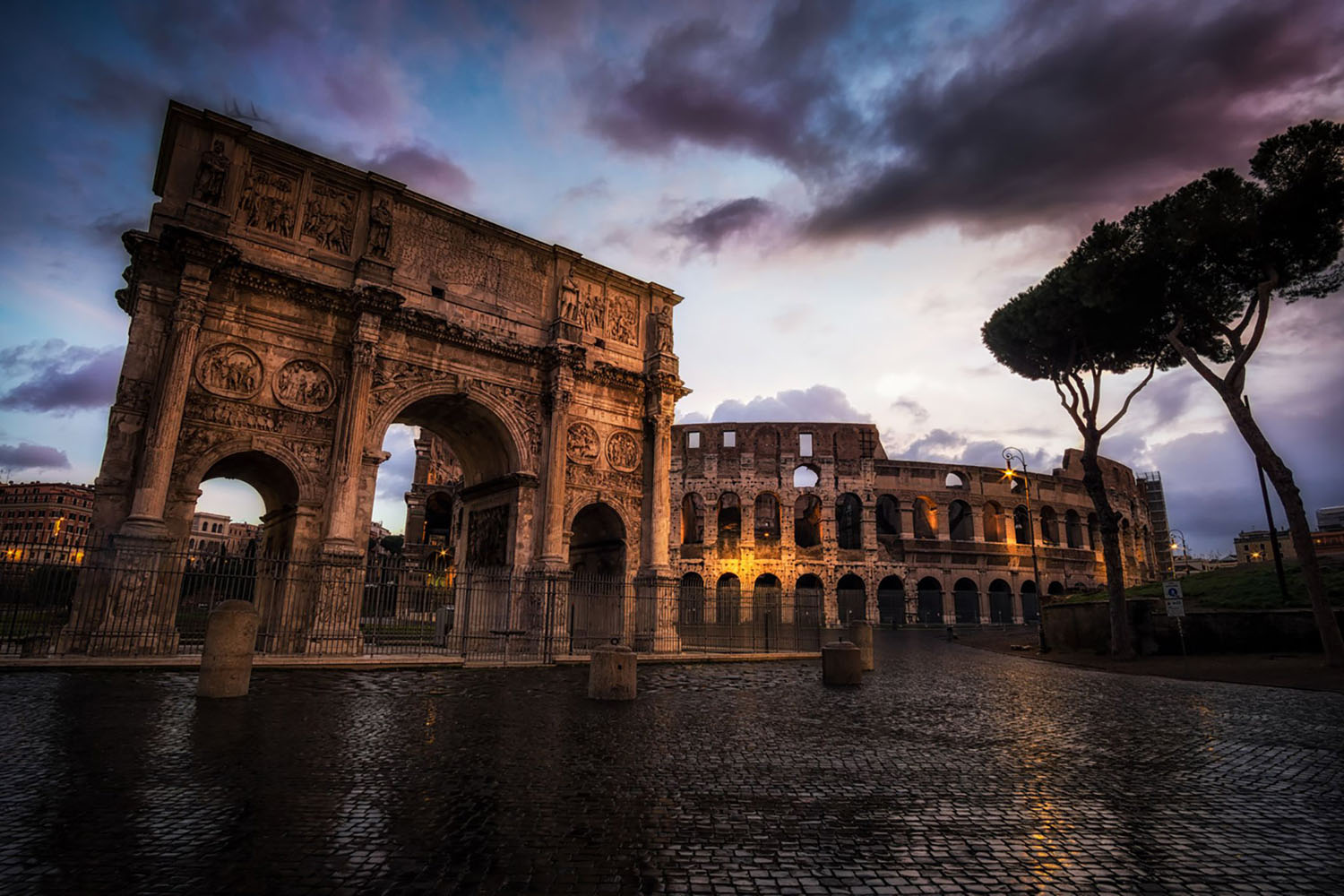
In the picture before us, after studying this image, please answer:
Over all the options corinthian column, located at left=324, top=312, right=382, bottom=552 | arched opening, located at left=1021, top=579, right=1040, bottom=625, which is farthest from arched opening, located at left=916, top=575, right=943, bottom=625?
corinthian column, located at left=324, top=312, right=382, bottom=552

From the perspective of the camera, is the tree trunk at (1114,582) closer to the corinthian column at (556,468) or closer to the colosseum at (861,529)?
the corinthian column at (556,468)

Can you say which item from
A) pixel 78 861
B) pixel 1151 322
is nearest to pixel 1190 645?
pixel 1151 322

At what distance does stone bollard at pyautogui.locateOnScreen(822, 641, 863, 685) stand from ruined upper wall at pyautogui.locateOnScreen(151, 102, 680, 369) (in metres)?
11.7

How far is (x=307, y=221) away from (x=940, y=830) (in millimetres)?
17643

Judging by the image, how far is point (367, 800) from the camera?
3957 millimetres

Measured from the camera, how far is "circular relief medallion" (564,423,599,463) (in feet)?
62.8

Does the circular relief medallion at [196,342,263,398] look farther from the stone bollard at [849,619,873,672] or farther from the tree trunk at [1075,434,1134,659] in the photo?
the tree trunk at [1075,434,1134,659]

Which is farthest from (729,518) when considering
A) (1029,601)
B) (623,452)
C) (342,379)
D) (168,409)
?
(168,409)

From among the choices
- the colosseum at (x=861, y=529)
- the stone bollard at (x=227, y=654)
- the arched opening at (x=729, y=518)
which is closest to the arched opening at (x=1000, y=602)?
the colosseum at (x=861, y=529)

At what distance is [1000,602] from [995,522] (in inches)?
214

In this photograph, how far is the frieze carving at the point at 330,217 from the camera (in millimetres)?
15938

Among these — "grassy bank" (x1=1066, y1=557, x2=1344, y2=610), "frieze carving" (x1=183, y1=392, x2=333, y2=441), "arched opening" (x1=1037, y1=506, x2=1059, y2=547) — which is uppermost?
"arched opening" (x1=1037, y1=506, x2=1059, y2=547)

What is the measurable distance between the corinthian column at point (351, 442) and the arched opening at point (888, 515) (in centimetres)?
3613

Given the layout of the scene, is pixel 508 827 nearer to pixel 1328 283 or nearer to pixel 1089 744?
pixel 1089 744
